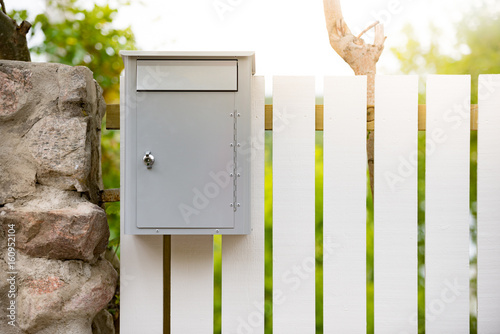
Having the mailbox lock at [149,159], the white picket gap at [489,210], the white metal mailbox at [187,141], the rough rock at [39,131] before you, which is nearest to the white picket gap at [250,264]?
the white metal mailbox at [187,141]

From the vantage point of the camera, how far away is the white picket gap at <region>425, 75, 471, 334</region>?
2438 mm

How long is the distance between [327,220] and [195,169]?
774mm

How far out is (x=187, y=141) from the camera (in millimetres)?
2098

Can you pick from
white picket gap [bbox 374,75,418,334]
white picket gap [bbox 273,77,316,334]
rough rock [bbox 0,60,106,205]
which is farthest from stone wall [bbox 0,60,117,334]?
white picket gap [bbox 374,75,418,334]

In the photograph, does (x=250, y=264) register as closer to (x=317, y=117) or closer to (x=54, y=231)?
(x=317, y=117)

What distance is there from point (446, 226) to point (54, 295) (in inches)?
77.3

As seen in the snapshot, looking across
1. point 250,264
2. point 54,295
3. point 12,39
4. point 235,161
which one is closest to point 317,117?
point 235,161

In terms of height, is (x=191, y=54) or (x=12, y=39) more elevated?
(x=12, y=39)

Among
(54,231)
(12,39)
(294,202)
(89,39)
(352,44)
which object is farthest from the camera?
(89,39)

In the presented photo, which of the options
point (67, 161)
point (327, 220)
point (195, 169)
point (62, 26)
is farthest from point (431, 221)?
point (62, 26)

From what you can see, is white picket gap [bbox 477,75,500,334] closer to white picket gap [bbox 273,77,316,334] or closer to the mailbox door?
white picket gap [bbox 273,77,316,334]

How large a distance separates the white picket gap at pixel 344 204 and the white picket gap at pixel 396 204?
3.5 inches

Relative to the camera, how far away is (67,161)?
2121 millimetres

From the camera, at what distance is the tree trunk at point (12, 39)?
9.00 feet
